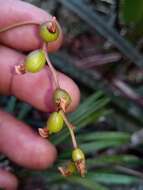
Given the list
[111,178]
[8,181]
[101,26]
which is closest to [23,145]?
[8,181]

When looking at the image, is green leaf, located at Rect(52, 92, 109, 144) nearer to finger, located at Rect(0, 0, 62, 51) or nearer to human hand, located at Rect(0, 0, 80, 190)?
human hand, located at Rect(0, 0, 80, 190)

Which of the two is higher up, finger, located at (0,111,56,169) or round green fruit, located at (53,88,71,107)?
round green fruit, located at (53,88,71,107)

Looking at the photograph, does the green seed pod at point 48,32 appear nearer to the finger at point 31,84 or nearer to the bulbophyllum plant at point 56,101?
the bulbophyllum plant at point 56,101

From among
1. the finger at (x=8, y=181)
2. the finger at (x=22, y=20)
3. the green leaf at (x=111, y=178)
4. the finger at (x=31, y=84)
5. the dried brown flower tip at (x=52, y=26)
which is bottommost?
the green leaf at (x=111, y=178)

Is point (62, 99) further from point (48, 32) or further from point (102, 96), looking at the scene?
point (102, 96)

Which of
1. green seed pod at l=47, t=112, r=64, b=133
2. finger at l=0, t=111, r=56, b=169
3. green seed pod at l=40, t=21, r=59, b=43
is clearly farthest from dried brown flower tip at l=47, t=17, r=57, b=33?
finger at l=0, t=111, r=56, b=169

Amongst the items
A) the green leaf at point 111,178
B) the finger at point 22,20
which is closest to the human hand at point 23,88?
the finger at point 22,20

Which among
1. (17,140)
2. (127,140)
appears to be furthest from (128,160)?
(17,140)

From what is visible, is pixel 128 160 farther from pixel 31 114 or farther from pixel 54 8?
pixel 54 8
